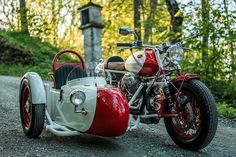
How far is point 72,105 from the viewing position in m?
4.05

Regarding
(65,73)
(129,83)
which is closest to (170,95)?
(129,83)

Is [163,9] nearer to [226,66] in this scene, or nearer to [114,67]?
[226,66]

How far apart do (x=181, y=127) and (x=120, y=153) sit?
78 cm

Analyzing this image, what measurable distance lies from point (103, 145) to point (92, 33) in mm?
8264

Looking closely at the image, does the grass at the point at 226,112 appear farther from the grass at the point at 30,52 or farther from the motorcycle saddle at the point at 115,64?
the grass at the point at 30,52

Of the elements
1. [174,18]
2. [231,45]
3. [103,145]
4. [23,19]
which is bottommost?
[103,145]

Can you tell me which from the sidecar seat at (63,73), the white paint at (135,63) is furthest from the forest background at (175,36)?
the sidecar seat at (63,73)

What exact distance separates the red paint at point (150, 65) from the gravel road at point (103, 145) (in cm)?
78

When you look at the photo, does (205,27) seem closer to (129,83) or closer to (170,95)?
(129,83)

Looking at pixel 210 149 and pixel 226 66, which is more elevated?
pixel 226 66

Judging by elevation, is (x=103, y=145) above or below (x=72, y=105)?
below

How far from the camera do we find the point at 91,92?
3875mm

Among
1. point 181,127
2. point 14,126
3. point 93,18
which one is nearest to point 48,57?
point 93,18

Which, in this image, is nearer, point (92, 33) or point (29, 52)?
point (92, 33)
